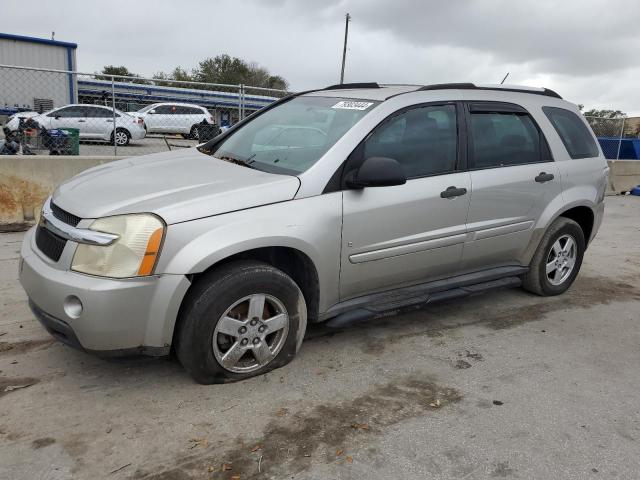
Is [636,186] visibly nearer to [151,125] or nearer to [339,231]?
[339,231]

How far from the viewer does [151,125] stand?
2058 centimetres

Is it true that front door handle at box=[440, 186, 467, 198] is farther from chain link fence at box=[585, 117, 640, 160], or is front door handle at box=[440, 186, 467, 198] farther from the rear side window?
chain link fence at box=[585, 117, 640, 160]

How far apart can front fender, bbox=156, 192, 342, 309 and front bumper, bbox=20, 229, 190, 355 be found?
140 mm

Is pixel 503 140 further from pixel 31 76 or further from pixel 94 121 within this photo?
pixel 94 121

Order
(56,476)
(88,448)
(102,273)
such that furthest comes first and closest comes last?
(102,273) < (88,448) < (56,476)

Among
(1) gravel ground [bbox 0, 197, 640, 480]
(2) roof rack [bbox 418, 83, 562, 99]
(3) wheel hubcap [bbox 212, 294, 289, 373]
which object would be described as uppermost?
(2) roof rack [bbox 418, 83, 562, 99]

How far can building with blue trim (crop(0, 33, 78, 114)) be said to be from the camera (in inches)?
363

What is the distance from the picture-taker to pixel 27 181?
6.90m

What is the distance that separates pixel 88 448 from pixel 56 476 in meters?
0.21

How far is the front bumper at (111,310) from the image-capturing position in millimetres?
2779

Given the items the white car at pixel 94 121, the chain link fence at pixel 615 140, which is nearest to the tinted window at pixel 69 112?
the white car at pixel 94 121

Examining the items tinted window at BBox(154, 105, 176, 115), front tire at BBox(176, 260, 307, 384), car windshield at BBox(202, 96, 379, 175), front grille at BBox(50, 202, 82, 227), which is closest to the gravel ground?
front tire at BBox(176, 260, 307, 384)

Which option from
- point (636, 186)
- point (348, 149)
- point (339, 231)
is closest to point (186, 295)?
point (339, 231)

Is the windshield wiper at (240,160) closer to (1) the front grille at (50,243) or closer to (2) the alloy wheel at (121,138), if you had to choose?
(1) the front grille at (50,243)
